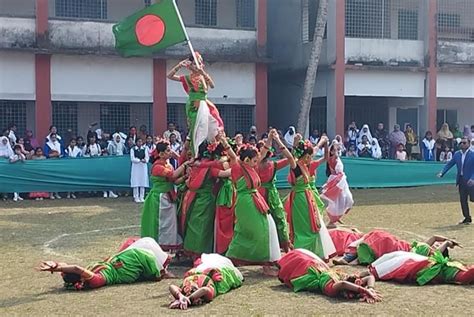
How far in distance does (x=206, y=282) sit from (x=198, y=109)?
3039mm

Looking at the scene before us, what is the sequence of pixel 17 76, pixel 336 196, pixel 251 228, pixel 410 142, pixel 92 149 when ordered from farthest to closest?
pixel 410 142, pixel 17 76, pixel 92 149, pixel 336 196, pixel 251 228

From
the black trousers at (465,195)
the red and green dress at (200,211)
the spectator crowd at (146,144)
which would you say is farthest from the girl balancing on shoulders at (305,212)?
the black trousers at (465,195)

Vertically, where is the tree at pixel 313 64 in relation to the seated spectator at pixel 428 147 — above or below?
above

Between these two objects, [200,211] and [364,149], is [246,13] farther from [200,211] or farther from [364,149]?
[200,211]

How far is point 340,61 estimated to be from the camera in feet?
78.5

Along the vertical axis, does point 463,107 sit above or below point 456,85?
below

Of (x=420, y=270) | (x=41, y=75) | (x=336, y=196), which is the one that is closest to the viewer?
(x=420, y=270)

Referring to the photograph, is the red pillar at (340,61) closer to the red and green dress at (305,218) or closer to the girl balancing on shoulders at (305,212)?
the girl balancing on shoulders at (305,212)

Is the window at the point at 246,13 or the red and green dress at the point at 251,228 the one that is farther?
the window at the point at 246,13

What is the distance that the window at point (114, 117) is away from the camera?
75.6 ft

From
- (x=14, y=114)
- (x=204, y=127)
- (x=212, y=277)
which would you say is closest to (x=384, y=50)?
(x=14, y=114)

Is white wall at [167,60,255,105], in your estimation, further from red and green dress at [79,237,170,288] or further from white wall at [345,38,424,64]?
red and green dress at [79,237,170,288]

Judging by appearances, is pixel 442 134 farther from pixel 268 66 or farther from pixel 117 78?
pixel 117 78

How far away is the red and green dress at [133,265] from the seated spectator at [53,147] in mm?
Answer: 11037
